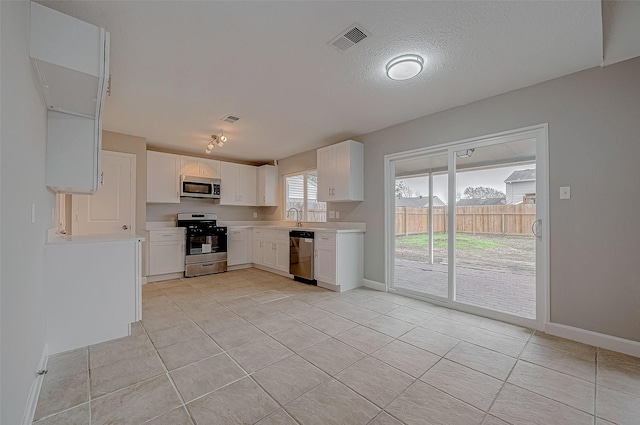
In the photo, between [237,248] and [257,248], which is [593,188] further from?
[237,248]

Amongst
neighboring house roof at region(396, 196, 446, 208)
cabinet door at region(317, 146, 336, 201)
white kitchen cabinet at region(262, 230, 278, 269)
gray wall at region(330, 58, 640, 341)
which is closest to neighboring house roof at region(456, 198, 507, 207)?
neighboring house roof at region(396, 196, 446, 208)

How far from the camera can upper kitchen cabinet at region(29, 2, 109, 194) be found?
1.64m

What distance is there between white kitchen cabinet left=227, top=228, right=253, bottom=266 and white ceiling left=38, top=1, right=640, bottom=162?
8.58ft

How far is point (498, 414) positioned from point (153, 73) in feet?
12.0

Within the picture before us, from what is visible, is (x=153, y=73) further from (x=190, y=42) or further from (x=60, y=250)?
(x=60, y=250)

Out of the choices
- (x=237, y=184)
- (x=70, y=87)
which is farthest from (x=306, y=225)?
(x=70, y=87)

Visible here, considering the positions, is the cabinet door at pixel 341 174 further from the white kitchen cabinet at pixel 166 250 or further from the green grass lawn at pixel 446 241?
the white kitchen cabinet at pixel 166 250

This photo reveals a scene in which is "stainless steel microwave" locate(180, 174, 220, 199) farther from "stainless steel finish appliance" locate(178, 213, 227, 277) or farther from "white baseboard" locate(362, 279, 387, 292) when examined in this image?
"white baseboard" locate(362, 279, 387, 292)

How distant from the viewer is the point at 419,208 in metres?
3.93

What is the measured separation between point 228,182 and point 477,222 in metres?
4.66

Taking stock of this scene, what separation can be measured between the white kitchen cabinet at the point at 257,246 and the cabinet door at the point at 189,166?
64.9 inches

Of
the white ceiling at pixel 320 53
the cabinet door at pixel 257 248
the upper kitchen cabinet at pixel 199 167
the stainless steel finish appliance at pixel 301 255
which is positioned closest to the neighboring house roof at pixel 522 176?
the white ceiling at pixel 320 53

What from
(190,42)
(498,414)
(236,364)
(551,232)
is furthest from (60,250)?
(551,232)

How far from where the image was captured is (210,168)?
550cm
